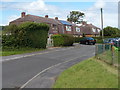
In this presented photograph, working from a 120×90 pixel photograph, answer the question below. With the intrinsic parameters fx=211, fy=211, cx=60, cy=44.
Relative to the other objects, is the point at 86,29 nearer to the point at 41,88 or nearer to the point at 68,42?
the point at 68,42

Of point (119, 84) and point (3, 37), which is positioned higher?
point (3, 37)

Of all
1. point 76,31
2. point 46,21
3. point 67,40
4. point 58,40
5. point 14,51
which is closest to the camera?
point 14,51

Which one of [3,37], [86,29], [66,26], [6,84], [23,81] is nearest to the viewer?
[6,84]

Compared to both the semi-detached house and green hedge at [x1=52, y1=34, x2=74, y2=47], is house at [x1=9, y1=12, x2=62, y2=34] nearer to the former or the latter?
the semi-detached house

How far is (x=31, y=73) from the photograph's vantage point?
11.6 metres

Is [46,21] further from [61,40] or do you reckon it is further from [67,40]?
[61,40]

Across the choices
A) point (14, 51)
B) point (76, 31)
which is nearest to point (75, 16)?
point (76, 31)

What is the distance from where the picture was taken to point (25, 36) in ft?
83.8

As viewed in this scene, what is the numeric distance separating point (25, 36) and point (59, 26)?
32.5 m

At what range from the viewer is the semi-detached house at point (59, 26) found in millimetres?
51366

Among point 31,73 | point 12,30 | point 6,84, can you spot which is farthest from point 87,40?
point 6,84

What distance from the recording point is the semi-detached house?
169 feet

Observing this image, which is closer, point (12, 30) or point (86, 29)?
point (12, 30)

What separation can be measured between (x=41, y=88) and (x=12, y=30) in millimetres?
18860
